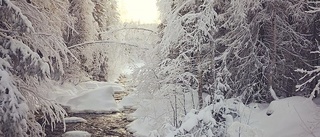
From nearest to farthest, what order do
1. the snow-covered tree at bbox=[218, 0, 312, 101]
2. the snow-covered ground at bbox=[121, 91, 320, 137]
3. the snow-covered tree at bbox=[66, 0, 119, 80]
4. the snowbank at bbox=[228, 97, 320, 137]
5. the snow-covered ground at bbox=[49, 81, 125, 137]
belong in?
the snow-covered ground at bbox=[121, 91, 320, 137] → the snowbank at bbox=[228, 97, 320, 137] → the snow-covered tree at bbox=[218, 0, 312, 101] → the snow-covered ground at bbox=[49, 81, 125, 137] → the snow-covered tree at bbox=[66, 0, 119, 80]

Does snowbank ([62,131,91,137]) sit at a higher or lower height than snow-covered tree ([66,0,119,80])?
lower

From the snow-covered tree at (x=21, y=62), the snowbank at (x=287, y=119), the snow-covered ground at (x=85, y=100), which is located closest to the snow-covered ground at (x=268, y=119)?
the snowbank at (x=287, y=119)

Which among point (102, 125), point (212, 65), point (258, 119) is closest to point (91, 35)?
point (102, 125)

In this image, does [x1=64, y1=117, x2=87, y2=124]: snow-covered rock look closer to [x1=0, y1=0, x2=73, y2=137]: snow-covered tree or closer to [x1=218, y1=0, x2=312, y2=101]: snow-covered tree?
[x1=0, y1=0, x2=73, y2=137]: snow-covered tree

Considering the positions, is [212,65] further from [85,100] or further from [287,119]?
[85,100]

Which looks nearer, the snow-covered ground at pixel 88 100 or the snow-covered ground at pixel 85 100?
the snow-covered ground at pixel 85 100

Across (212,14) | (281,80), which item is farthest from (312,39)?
(212,14)

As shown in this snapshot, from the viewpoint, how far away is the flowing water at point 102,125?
1047 centimetres

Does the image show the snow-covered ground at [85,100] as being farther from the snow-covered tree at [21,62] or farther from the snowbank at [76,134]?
the snow-covered tree at [21,62]

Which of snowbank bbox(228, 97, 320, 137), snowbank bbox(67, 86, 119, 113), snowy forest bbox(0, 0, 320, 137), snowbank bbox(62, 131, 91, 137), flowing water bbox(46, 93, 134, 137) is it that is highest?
snowy forest bbox(0, 0, 320, 137)

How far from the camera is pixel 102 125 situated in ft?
37.3

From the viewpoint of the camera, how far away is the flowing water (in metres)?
10.5

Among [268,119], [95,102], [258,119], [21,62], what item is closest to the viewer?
[21,62]

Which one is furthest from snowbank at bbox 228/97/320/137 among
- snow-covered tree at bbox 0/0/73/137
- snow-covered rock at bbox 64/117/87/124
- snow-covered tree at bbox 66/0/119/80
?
snow-covered tree at bbox 66/0/119/80
